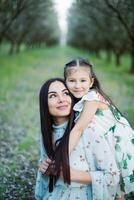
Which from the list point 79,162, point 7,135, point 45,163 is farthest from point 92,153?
point 7,135

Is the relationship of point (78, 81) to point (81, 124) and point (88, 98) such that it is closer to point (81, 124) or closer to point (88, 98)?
point (88, 98)

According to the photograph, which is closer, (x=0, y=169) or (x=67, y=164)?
(x=67, y=164)

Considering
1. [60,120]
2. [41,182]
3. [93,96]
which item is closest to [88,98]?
[93,96]

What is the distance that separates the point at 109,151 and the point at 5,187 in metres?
3.29

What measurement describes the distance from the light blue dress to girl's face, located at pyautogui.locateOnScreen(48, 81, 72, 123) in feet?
0.61

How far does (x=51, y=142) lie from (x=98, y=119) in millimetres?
632

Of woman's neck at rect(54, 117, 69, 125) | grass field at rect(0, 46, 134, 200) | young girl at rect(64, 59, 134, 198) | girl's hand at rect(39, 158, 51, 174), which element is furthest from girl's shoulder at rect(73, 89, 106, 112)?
grass field at rect(0, 46, 134, 200)

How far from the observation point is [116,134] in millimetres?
5578

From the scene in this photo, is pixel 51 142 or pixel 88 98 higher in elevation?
pixel 88 98

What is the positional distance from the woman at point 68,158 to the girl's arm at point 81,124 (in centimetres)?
7

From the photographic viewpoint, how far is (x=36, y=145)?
12008 mm

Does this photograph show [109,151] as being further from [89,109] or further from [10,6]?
[10,6]

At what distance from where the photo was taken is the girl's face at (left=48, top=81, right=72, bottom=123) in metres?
5.68

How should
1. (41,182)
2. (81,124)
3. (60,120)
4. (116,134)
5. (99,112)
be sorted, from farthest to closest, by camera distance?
(41,182)
(60,120)
(99,112)
(116,134)
(81,124)
